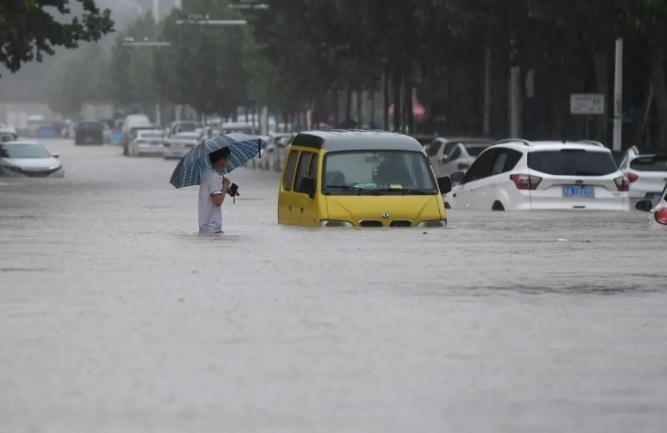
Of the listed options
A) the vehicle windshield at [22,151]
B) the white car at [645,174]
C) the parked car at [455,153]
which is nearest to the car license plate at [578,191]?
the white car at [645,174]

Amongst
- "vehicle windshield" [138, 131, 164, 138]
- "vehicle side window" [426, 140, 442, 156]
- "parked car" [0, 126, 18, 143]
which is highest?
"vehicle side window" [426, 140, 442, 156]

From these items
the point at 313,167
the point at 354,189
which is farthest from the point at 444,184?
the point at 313,167

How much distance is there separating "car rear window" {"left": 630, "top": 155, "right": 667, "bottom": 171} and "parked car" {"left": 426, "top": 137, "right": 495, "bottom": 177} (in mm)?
10066

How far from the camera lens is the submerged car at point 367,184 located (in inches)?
930

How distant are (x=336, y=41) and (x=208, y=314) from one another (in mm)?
48551

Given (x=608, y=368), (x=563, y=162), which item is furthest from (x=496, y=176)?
(x=608, y=368)

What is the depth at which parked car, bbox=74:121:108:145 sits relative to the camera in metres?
136

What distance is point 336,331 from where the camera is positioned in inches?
515

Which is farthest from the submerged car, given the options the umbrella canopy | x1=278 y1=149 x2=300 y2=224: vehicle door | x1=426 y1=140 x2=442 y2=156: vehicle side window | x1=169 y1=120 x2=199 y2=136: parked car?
x1=169 y1=120 x2=199 y2=136: parked car

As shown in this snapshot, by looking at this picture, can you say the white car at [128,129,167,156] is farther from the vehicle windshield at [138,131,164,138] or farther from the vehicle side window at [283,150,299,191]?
the vehicle side window at [283,150,299,191]

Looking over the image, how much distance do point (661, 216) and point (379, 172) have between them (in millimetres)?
3346

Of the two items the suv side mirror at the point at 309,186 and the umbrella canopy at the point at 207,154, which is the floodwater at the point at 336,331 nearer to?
the suv side mirror at the point at 309,186

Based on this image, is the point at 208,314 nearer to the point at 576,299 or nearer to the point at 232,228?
the point at 576,299

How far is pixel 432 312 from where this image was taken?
14352 mm
